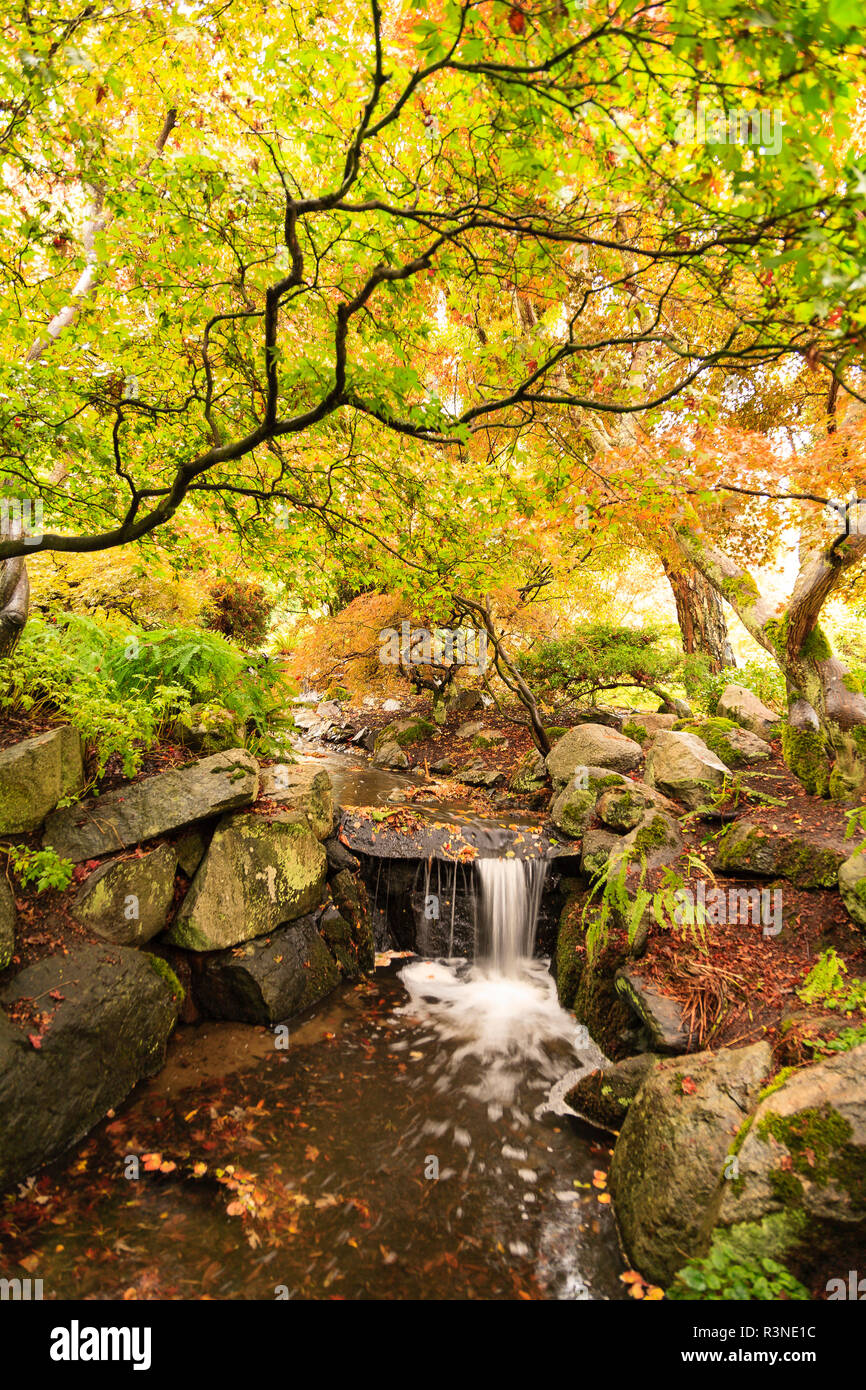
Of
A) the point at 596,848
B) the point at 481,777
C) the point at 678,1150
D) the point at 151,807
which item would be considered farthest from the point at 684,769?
the point at 151,807

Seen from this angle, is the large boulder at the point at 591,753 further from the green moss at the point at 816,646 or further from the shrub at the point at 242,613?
the shrub at the point at 242,613

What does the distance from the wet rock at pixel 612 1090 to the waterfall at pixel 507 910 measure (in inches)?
98.2

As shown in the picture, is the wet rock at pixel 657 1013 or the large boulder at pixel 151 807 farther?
the large boulder at pixel 151 807

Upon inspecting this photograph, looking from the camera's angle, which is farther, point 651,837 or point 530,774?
point 530,774

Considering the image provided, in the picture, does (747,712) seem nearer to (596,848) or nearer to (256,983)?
(596,848)

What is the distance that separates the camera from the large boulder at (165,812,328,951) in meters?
5.16

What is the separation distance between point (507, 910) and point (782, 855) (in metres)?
3.42

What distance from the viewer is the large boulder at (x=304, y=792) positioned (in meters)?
6.47

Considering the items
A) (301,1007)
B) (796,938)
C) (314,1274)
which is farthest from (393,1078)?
(796,938)

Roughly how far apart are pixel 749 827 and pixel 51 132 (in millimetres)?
8381

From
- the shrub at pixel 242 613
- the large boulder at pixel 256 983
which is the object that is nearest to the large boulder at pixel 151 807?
the large boulder at pixel 256 983

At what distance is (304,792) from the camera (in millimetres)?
Result: 6672

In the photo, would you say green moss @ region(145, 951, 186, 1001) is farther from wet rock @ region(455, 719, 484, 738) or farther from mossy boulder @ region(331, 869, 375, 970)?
wet rock @ region(455, 719, 484, 738)

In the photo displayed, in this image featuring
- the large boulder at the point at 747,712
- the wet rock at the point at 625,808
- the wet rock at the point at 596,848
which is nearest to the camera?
the wet rock at the point at 596,848
